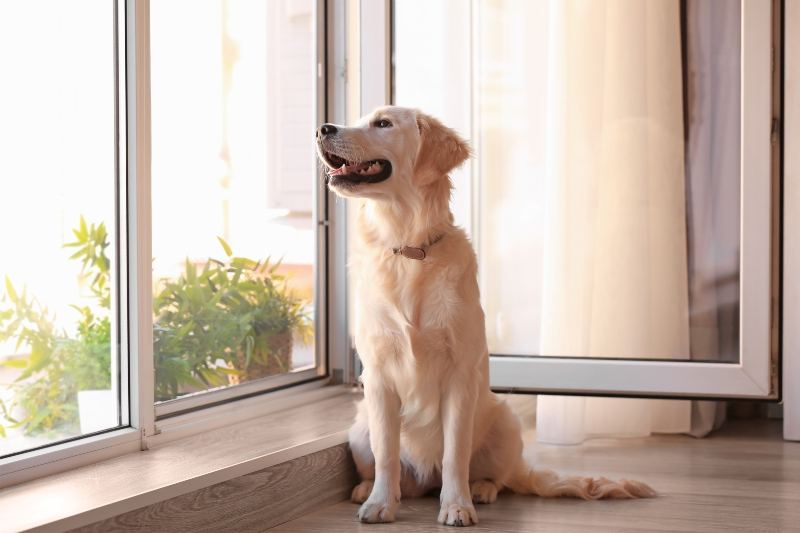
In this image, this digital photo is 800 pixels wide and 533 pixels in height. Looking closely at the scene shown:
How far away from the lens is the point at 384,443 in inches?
86.4

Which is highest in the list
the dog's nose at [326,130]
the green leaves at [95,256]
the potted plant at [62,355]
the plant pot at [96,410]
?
the dog's nose at [326,130]

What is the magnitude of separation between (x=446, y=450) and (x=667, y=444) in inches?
46.5

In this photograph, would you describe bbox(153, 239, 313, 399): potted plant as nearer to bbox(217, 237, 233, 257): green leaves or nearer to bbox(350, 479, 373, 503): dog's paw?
bbox(217, 237, 233, 257): green leaves

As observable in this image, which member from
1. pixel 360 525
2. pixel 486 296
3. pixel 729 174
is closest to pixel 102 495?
pixel 360 525

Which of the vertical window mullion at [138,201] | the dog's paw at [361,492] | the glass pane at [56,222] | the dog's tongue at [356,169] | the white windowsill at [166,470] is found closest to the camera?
the white windowsill at [166,470]

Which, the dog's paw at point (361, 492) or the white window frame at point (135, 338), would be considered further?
the dog's paw at point (361, 492)

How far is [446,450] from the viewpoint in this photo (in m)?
2.17

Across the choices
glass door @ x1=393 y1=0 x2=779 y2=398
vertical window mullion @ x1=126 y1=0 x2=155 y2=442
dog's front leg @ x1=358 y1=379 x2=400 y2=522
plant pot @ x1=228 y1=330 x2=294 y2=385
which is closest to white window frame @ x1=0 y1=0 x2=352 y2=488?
vertical window mullion @ x1=126 y1=0 x2=155 y2=442

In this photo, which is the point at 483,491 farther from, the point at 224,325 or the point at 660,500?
the point at 224,325

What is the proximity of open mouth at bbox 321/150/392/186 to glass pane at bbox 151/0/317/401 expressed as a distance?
2.17 feet

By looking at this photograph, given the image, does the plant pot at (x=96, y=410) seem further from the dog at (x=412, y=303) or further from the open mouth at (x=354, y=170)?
the open mouth at (x=354, y=170)

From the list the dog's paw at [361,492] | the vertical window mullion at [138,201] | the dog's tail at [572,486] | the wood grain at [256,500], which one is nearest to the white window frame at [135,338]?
the vertical window mullion at [138,201]

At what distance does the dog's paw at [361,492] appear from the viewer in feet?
7.83

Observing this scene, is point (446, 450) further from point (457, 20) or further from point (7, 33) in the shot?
point (457, 20)
